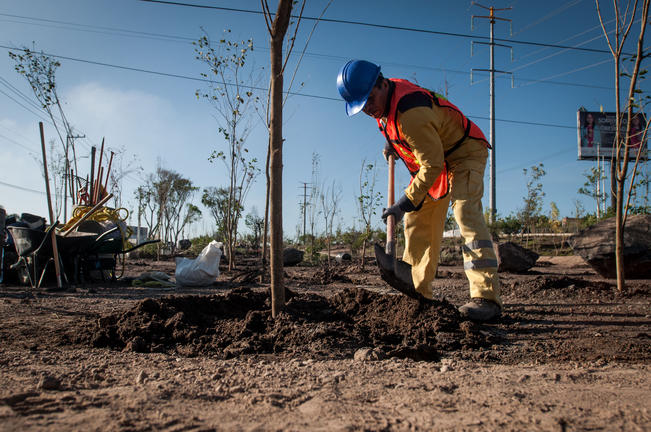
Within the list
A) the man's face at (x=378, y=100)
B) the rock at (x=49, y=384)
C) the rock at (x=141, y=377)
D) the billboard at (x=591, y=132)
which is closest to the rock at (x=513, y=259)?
the man's face at (x=378, y=100)

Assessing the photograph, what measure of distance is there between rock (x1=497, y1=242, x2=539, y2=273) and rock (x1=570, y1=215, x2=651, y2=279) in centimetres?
168

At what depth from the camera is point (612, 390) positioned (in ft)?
5.71

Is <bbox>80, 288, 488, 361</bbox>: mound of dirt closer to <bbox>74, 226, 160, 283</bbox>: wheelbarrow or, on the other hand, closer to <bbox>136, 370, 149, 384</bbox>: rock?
<bbox>136, 370, 149, 384</bbox>: rock

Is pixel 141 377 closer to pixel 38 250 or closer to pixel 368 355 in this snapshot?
pixel 368 355

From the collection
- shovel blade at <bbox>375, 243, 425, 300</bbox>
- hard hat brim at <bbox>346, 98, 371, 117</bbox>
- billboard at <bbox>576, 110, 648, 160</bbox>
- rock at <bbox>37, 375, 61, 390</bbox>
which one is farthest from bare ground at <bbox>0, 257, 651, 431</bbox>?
billboard at <bbox>576, 110, 648, 160</bbox>

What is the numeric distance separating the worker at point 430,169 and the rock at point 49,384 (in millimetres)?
2513

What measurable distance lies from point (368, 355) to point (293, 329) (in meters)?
0.63

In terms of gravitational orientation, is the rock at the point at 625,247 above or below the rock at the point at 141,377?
above

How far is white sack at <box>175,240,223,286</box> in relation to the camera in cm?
661

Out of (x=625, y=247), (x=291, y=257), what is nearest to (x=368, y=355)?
(x=625, y=247)

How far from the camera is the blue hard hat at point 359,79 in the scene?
3221mm

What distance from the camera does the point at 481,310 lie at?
329 centimetres

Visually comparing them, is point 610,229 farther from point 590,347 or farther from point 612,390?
point 612,390

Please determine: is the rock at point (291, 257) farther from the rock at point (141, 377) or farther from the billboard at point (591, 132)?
the billboard at point (591, 132)
